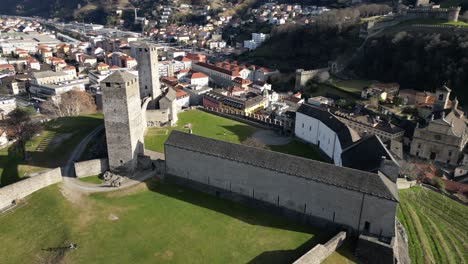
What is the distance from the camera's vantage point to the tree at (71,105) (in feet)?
185

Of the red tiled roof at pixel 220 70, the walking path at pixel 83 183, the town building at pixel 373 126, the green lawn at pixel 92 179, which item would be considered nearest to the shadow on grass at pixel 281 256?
the walking path at pixel 83 183

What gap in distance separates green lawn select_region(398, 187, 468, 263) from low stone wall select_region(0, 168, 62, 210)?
27838 millimetres

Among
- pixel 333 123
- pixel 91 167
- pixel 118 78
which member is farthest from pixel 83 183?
pixel 333 123

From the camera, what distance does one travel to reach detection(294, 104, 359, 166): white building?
32.1 m

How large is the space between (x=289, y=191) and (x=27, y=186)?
67.7 ft

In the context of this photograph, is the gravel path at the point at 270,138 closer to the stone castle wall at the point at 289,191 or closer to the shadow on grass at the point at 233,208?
the stone castle wall at the point at 289,191

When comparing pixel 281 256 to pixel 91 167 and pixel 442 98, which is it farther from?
pixel 442 98

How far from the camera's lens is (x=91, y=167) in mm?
30156

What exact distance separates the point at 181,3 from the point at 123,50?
74.8m

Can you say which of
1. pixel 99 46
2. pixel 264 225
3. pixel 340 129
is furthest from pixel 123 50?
pixel 264 225

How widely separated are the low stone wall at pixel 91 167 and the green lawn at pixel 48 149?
136 inches

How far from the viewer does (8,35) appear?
136 metres

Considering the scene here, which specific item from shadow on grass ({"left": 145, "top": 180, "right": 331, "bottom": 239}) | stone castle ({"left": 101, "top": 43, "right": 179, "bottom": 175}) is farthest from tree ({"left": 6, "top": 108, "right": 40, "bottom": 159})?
shadow on grass ({"left": 145, "top": 180, "right": 331, "bottom": 239})

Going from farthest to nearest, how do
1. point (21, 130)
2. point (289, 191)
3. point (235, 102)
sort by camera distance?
point (235, 102), point (21, 130), point (289, 191)
